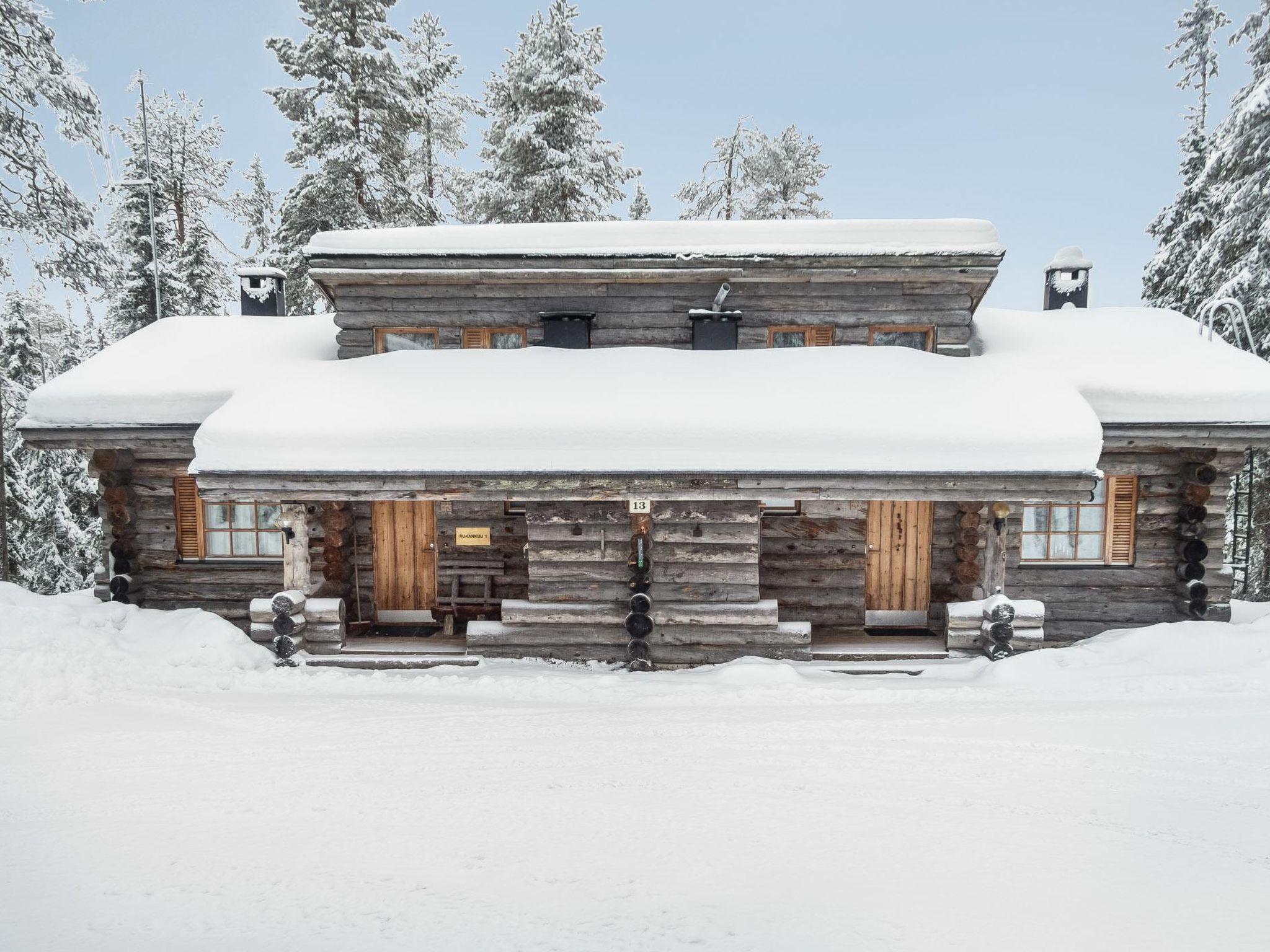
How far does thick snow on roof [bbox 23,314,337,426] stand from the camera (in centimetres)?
909

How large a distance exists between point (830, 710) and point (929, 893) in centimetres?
298

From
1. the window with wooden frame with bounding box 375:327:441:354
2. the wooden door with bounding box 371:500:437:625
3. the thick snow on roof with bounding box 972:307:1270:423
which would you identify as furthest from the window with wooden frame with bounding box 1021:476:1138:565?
the window with wooden frame with bounding box 375:327:441:354

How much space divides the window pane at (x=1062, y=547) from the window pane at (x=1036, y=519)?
230mm

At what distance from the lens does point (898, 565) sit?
981 cm

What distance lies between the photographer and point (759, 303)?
1012 centimetres

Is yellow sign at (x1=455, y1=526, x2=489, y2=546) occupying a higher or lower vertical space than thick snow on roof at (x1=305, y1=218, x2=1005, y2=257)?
lower

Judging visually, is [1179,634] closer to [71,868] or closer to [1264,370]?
[1264,370]

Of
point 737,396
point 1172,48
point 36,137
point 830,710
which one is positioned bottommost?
point 830,710

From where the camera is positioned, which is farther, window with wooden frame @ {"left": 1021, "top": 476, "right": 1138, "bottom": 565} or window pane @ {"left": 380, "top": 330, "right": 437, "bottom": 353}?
window pane @ {"left": 380, "top": 330, "right": 437, "bottom": 353}

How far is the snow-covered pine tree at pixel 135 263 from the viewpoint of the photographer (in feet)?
63.9

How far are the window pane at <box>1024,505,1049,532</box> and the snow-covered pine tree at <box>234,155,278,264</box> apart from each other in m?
19.8

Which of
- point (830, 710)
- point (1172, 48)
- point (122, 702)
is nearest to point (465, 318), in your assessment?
point (122, 702)

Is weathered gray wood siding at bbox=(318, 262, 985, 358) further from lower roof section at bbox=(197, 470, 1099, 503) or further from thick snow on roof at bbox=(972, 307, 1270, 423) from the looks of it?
lower roof section at bbox=(197, 470, 1099, 503)

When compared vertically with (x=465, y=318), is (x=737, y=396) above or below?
below
